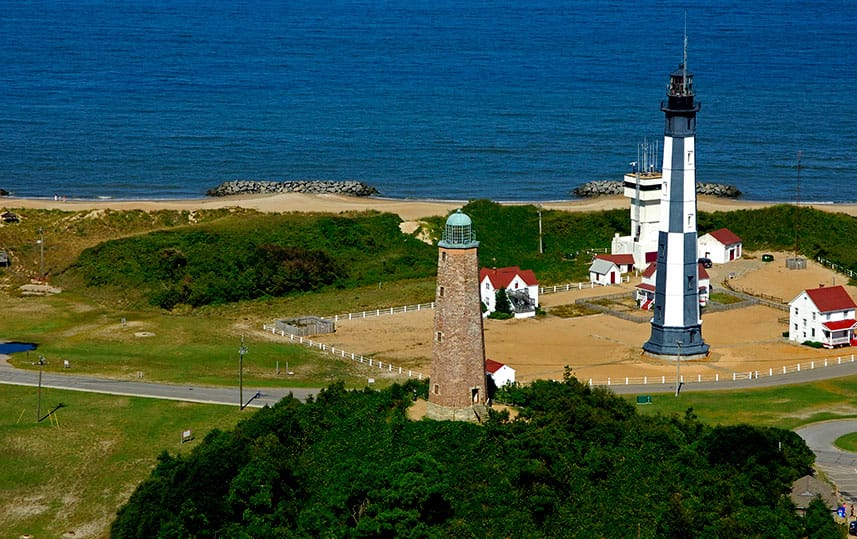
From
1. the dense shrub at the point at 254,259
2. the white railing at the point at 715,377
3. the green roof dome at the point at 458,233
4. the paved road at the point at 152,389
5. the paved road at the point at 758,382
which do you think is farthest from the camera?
the dense shrub at the point at 254,259

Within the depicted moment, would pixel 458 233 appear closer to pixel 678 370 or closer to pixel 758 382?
pixel 678 370

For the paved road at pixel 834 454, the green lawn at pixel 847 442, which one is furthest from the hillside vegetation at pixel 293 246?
the green lawn at pixel 847 442

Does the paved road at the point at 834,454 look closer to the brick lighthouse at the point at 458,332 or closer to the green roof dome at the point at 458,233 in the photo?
the brick lighthouse at the point at 458,332

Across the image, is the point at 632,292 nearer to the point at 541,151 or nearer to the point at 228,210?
the point at 228,210

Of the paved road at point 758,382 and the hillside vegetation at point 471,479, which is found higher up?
the paved road at point 758,382

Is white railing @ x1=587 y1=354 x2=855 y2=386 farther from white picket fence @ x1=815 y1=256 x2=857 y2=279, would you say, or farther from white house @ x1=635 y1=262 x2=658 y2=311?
white picket fence @ x1=815 y1=256 x2=857 y2=279

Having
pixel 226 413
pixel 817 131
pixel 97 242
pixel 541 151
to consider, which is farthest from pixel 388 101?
pixel 226 413

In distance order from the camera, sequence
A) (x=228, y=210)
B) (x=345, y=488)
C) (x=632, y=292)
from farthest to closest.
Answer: (x=228, y=210) → (x=632, y=292) → (x=345, y=488)

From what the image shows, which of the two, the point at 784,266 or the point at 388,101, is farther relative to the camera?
the point at 388,101
